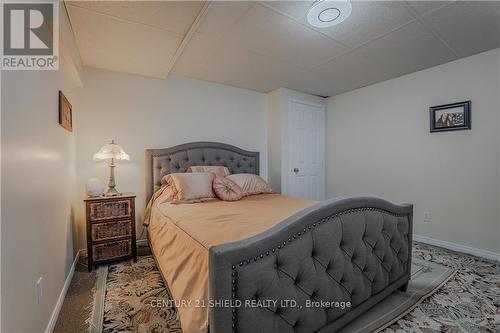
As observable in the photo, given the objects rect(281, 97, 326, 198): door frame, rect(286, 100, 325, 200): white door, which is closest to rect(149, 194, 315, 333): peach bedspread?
rect(281, 97, 326, 198): door frame

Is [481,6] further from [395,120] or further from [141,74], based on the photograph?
[141,74]

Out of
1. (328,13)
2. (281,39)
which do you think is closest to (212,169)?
(281,39)

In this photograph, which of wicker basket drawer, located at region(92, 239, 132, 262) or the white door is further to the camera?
the white door

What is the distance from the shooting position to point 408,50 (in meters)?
2.53

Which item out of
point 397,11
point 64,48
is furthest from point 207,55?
point 397,11

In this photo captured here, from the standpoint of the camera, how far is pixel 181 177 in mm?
2629

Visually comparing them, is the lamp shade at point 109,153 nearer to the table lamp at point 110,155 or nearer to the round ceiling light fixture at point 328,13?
the table lamp at point 110,155

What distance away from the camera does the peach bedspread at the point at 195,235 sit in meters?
1.16

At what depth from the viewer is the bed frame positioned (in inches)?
39.0

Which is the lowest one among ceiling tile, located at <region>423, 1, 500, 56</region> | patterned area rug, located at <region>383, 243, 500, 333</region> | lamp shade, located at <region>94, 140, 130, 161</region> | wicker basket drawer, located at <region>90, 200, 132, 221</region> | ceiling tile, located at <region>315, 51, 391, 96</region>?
patterned area rug, located at <region>383, 243, 500, 333</region>

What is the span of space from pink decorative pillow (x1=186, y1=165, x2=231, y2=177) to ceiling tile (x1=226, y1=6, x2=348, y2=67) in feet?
4.96

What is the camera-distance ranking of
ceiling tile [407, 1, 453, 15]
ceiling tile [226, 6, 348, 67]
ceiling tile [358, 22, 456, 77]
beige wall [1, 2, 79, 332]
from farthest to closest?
ceiling tile [358, 22, 456, 77] < ceiling tile [226, 6, 348, 67] < ceiling tile [407, 1, 453, 15] < beige wall [1, 2, 79, 332]

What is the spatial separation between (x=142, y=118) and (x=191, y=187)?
1196mm

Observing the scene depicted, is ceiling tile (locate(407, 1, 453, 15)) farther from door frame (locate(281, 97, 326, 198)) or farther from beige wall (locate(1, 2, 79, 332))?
beige wall (locate(1, 2, 79, 332))
